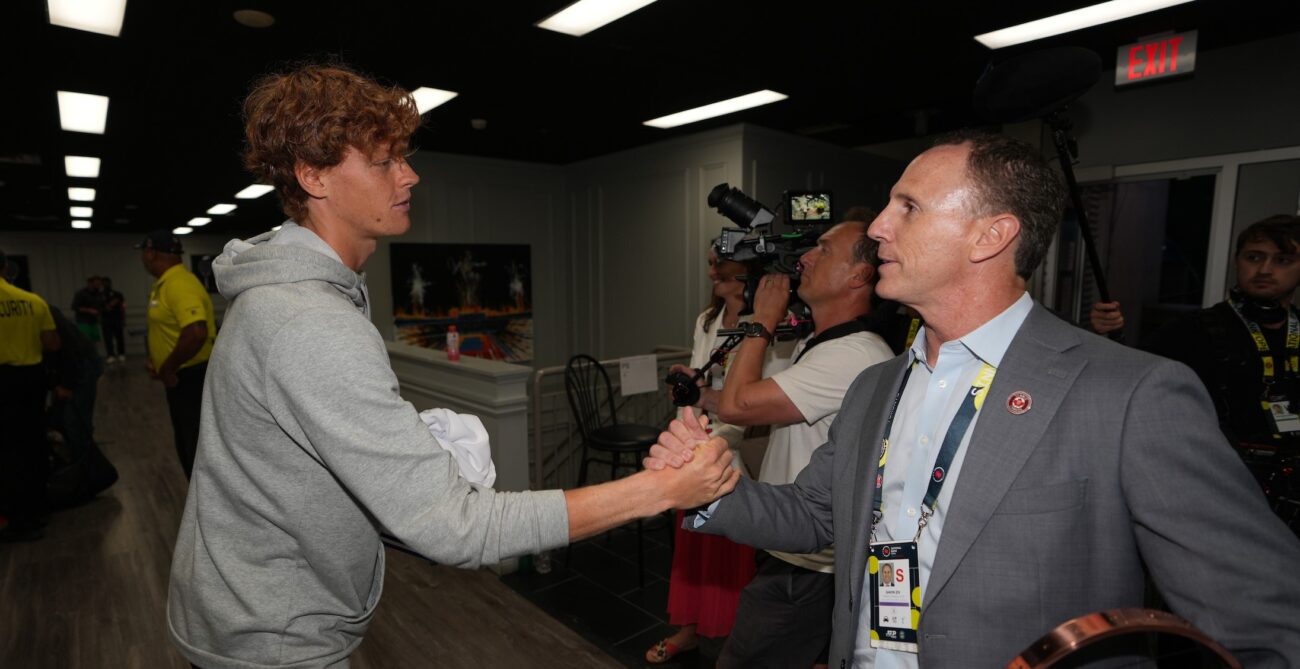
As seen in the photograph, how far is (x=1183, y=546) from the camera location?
2.72 ft

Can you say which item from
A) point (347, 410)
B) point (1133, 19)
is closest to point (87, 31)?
point (347, 410)

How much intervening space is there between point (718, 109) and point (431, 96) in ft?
7.67

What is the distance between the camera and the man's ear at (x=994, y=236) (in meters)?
1.07

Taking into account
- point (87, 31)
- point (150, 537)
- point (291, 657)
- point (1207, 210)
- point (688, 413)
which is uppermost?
point (87, 31)

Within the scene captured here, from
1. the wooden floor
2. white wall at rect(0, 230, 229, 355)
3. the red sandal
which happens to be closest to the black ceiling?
the wooden floor

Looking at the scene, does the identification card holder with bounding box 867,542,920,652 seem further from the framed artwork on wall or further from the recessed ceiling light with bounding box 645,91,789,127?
the framed artwork on wall

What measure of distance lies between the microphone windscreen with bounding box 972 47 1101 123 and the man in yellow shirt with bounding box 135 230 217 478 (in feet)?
13.2

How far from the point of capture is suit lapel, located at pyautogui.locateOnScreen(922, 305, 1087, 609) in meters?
0.92

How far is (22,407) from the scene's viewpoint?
376 cm

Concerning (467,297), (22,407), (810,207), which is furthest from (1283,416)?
(467,297)

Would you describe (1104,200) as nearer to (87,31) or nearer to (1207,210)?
(1207,210)

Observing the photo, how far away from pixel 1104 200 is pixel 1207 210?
71cm

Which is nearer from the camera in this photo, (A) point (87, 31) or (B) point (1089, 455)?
(B) point (1089, 455)

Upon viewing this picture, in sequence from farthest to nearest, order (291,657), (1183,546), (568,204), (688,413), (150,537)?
(568,204), (150,537), (688,413), (291,657), (1183,546)
